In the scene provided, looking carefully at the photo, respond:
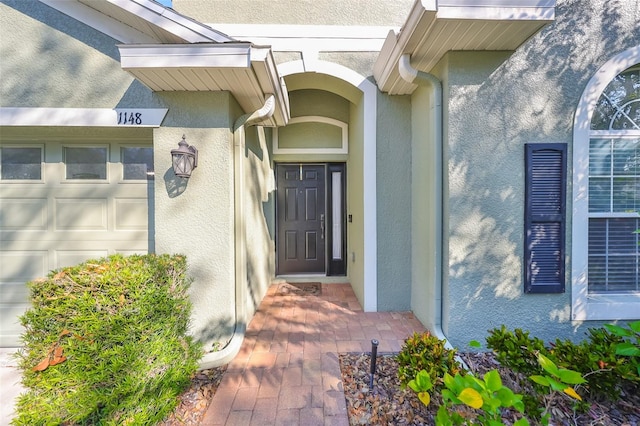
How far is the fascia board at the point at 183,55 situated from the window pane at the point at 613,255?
3776 millimetres

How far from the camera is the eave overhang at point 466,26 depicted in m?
2.20

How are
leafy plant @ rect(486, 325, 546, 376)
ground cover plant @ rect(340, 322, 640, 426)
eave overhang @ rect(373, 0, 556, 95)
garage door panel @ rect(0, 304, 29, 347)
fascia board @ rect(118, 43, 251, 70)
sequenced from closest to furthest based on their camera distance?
ground cover plant @ rect(340, 322, 640, 426) → leafy plant @ rect(486, 325, 546, 376) → eave overhang @ rect(373, 0, 556, 95) → fascia board @ rect(118, 43, 251, 70) → garage door panel @ rect(0, 304, 29, 347)

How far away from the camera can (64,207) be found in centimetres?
318

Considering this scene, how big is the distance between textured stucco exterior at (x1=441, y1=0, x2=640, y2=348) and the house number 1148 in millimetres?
3057

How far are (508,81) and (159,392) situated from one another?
3950 mm

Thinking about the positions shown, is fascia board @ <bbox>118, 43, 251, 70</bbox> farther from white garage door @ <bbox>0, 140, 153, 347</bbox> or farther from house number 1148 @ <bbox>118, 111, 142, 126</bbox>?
white garage door @ <bbox>0, 140, 153, 347</bbox>

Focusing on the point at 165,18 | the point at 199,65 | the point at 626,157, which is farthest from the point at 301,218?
the point at 626,157

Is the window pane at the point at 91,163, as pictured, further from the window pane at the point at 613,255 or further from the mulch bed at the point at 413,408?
the window pane at the point at 613,255

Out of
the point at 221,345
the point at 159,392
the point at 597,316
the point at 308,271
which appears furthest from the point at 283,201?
the point at 597,316

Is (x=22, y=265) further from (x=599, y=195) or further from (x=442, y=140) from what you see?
(x=599, y=195)

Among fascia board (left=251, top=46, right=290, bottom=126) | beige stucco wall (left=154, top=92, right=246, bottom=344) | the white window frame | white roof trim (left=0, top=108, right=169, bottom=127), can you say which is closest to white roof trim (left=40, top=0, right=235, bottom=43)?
fascia board (left=251, top=46, right=290, bottom=126)

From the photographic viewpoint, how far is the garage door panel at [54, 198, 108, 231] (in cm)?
318

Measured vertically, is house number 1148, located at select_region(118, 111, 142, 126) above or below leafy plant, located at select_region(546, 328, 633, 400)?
above

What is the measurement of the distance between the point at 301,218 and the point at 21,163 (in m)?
3.71
